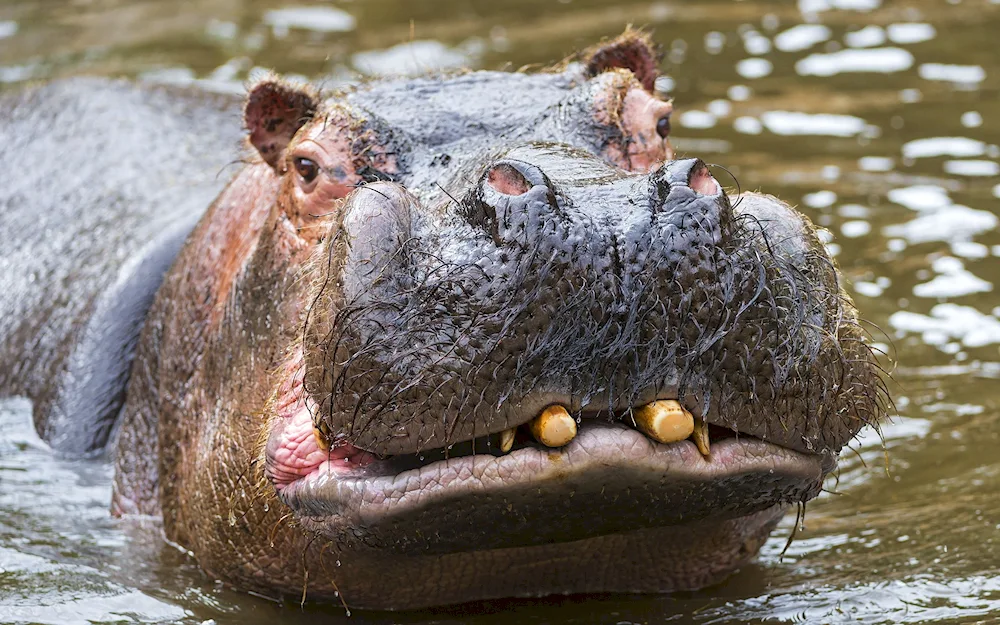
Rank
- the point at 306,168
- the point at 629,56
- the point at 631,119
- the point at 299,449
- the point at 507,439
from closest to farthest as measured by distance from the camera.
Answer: the point at 507,439 < the point at 299,449 < the point at 306,168 < the point at 631,119 < the point at 629,56

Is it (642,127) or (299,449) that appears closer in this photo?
(299,449)

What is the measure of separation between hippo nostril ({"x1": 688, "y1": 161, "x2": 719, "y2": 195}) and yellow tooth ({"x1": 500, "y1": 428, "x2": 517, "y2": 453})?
67 centimetres

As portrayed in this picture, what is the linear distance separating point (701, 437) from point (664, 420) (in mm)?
147

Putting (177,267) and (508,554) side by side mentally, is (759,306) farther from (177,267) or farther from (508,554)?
(177,267)

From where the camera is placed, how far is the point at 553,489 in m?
3.32

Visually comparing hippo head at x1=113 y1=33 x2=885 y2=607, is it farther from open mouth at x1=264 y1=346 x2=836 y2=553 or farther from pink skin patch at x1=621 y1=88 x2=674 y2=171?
pink skin patch at x1=621 y1=88 x2=674 y2=171

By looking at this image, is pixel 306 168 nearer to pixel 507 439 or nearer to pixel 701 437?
pixel 507 439

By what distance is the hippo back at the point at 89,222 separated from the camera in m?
5.72

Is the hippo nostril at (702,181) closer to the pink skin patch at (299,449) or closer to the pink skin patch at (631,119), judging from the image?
the pink skin patch at (631,119)

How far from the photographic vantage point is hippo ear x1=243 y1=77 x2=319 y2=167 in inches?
181

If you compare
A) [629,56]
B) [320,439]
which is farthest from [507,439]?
[629,56]

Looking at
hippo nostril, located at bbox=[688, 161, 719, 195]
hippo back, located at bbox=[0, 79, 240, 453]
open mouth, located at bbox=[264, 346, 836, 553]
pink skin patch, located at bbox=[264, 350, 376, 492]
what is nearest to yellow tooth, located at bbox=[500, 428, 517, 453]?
open mouth, located at bbox=[264, 346, 836, 553]

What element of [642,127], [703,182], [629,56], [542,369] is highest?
[629,56]

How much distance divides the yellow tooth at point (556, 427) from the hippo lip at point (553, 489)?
0.03 meters
